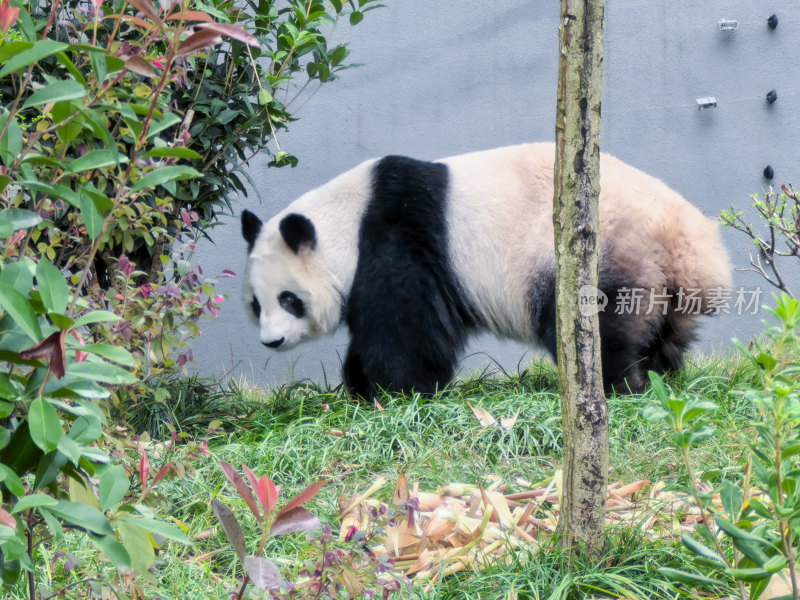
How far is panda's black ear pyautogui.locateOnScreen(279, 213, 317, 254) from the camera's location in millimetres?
4297

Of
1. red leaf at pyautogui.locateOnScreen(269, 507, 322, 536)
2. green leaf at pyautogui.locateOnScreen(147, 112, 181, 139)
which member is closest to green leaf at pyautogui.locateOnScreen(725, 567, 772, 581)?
red leaf at pyautogui.locateOnScreen(269, 507, 322, 536)

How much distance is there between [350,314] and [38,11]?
2.14 m

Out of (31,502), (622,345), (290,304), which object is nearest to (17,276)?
(31,502)

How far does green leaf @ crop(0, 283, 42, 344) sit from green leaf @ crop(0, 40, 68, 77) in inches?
10.6

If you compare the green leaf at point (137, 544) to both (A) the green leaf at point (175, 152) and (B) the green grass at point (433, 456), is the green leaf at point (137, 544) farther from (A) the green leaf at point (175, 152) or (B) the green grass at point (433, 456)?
(A) the green leaf at point (175, 152)

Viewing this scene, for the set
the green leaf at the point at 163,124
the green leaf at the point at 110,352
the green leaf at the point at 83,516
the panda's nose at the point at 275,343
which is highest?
the green leaf at the point at 163,124

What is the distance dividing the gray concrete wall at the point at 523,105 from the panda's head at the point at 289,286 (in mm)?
938

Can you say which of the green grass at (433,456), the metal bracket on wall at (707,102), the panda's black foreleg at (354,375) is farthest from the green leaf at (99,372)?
the metal bracket on wall at (707,102)

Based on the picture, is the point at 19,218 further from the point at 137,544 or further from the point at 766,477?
the point at 766,477

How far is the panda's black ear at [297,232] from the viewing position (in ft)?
14.1

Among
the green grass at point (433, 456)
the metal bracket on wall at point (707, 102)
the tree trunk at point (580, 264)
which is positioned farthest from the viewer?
the metal bracket on wall at point (707, 102)

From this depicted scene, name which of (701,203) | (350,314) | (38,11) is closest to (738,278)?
(701,203)

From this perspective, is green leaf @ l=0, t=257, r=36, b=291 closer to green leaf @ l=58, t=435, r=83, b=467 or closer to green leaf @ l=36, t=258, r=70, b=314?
green leaf @ l=36, t=258, r=70, b=314

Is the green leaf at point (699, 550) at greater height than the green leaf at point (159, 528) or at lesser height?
lesser
